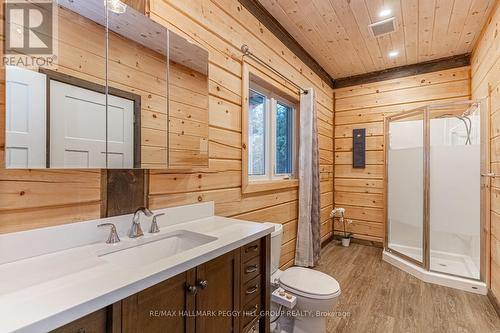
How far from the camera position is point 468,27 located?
256cm

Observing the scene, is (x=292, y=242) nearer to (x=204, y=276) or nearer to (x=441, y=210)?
(x=441, y=210)

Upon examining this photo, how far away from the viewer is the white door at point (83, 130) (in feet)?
3.36

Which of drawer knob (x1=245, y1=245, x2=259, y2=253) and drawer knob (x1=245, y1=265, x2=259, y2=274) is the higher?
drawer knob (x1=245, y1=245, x2=259, y2=253)

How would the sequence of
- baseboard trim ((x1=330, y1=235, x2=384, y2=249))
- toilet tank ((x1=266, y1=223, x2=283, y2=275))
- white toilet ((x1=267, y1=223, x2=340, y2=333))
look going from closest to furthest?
white toilet ((x1=267, y1=223, x2=340, y2=333))
toilet tank ((x1=266, y1=223, x2=283, y2=275))
baseboard trim ((x1=330, y1=235, x2=384, y2=249))

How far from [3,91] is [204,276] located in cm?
100

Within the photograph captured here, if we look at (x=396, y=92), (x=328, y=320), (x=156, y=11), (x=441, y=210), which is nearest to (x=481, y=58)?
(x=396, y=92)

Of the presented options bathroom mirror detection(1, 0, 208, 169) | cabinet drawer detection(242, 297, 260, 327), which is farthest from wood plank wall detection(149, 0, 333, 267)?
cabinet drawer detection(242, 297, 260, 327)

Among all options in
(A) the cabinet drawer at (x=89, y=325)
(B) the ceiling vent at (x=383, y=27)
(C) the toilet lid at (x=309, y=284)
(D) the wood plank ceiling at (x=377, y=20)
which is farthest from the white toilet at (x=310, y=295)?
(B) the ceiling vent at (x=383, y=27)

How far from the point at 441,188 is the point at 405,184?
0.37 metres

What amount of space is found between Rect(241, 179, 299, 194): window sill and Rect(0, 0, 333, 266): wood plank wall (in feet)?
0.20

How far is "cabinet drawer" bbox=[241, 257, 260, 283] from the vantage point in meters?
1.34

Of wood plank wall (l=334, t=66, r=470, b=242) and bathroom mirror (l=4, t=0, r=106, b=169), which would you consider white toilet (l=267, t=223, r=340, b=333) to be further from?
wood plank wall (l=334, t=66, r=470, b=242)

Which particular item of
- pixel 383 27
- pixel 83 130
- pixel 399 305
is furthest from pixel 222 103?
pixel 399 305
